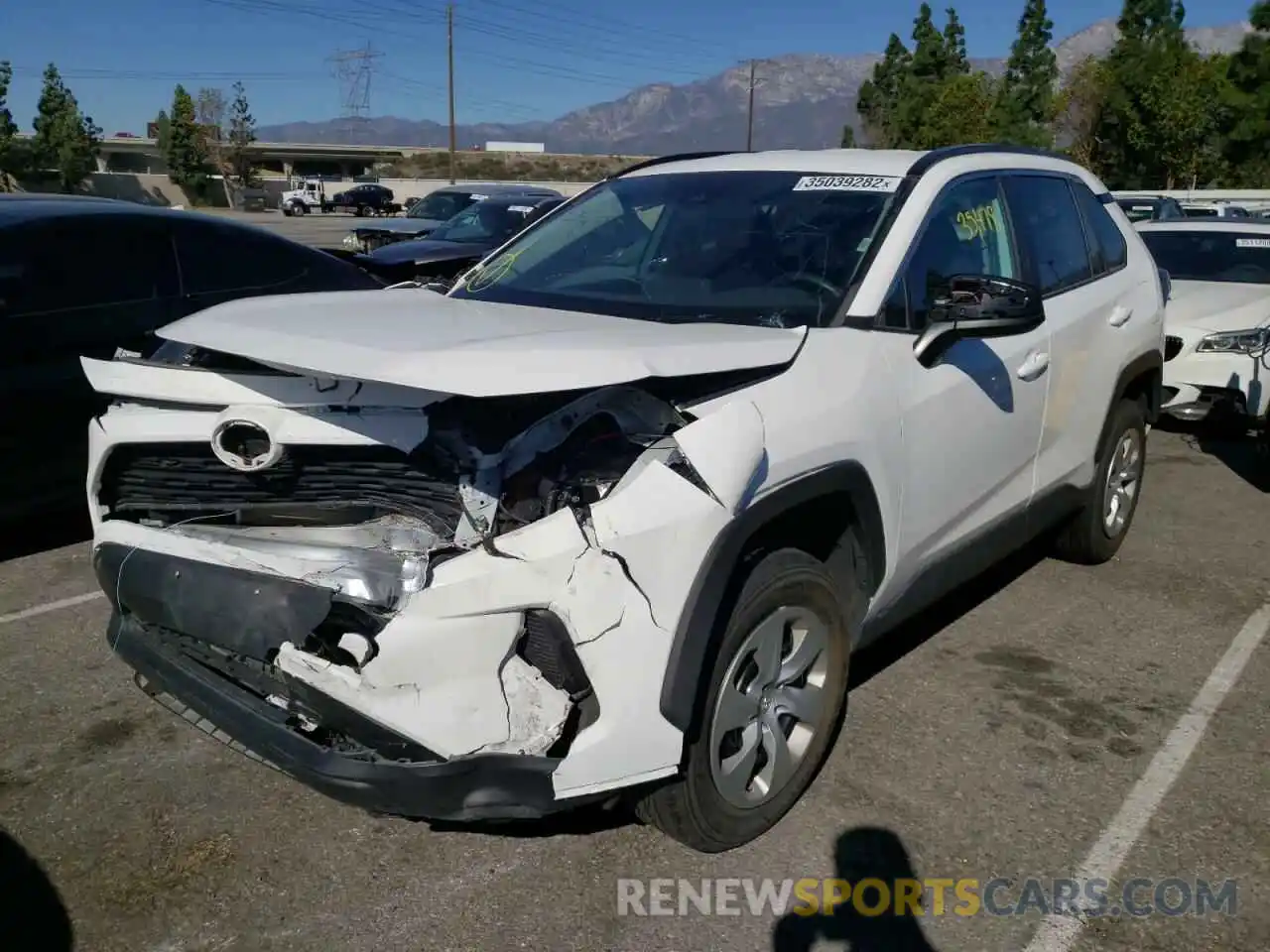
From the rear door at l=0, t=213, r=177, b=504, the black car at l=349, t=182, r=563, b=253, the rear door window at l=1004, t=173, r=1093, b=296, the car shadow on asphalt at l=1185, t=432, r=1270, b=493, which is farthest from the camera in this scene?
the black car at l=349, t=182, r=563, b=253

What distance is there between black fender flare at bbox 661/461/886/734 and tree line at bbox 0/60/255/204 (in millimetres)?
49829

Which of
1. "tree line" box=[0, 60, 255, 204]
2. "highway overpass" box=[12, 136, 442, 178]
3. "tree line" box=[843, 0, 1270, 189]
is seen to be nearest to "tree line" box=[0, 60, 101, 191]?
"tree line" box=[0, 60, 255, 204]

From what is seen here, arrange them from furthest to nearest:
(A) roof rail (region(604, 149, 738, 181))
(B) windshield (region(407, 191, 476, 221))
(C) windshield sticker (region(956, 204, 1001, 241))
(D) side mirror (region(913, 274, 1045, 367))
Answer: (B) windshield (region(407, 191, 476, 221))
(A) roof rail (region(604, 149, 738, 181))
(C) windshield sticker (region(956, 204, 1001, 241))
(D) side mirror (region(913, 274, 1045, 367))

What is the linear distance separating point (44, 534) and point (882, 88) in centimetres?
7448

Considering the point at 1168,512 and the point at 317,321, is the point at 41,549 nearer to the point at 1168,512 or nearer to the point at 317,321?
the point at 317,321

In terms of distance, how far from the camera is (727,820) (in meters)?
2.86

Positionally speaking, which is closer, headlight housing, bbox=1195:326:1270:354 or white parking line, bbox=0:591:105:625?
white parking line, bbox=0:591:105:625

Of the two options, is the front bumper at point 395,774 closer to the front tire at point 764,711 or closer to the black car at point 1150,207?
the front tire at point 764,711

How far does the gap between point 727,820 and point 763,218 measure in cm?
196

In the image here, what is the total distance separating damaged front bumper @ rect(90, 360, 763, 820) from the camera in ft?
7.65

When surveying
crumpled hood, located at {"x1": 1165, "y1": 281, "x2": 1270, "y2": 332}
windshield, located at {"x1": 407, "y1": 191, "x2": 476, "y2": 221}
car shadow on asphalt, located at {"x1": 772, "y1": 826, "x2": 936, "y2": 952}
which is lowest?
car shadow on asphalt, located at {"x1": 772, "y1": 826, "x2": 936, "y2": 952}

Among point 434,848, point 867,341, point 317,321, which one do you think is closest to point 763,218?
point 867,341

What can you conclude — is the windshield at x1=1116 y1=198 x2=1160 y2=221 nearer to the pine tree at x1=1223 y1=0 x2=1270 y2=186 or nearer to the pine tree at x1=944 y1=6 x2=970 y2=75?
the pine tree at x1=1223 y1=0 x2=1270 y2=186

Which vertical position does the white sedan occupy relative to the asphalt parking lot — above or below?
above
